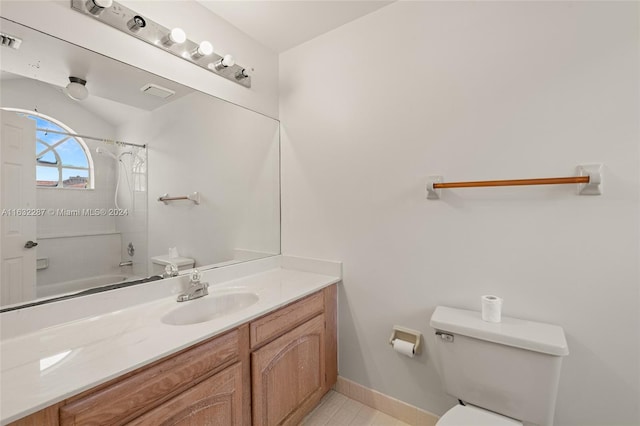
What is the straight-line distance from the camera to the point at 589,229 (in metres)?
1.15

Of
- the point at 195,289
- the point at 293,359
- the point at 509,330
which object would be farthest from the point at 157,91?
the point at 509,330

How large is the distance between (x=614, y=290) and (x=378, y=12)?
5.92 feet

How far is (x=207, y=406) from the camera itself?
103cm

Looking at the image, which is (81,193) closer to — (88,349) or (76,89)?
(76,89)

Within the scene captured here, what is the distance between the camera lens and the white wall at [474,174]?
43.9 inches

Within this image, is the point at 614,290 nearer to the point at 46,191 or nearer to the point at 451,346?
the point at 451,346

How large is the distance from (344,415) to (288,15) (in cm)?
244

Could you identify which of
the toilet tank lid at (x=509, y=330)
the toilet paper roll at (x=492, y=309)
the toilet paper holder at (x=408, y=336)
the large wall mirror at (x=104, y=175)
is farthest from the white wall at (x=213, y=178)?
the toilet paper roll at (x=492, y=309)

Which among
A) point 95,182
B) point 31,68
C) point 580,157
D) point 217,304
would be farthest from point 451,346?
point 31,68

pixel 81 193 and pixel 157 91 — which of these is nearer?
pixel 81 193

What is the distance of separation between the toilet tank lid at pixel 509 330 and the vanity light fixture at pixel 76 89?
183 cm

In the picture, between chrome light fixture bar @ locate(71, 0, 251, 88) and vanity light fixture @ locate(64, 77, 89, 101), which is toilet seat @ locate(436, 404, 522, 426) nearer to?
vanity light fixture @ locate(64, 77, 89, 101)

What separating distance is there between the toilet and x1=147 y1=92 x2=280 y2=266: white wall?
3 centimetres

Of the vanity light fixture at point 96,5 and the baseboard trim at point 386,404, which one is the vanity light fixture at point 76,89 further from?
the baseboard trim at point 386,404
